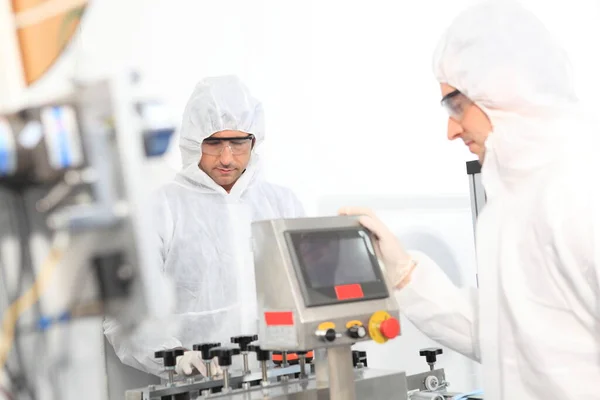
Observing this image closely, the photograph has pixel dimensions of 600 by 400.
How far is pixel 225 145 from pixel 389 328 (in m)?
1.10

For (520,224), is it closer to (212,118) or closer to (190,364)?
(190,364)

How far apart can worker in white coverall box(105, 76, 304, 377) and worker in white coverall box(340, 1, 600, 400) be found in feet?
2.43

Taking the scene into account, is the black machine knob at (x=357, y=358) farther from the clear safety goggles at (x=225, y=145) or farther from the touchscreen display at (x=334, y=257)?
the clear safety goggles at (x=225, y=145)

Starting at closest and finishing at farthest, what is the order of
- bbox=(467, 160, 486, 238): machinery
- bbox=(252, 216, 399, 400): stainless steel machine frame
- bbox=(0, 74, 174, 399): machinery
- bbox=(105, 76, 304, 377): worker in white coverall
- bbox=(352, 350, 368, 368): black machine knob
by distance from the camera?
bbox=(0, 74, 174, 399): machinery → bbox=(252, 216, 399, 400): stainless steel machine frame → bbox=(352, 350, 368, 368): black machine knob → bbox=(105, 76, 304, 377): worker in white coverall → bbox=(467, 160, 486, 238): machinery

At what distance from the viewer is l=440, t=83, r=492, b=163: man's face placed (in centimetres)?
132

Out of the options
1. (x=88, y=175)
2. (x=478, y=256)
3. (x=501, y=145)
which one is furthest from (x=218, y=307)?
(x=88, y=175)

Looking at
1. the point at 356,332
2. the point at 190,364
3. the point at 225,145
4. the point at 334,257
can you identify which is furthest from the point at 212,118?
the point at 356,332

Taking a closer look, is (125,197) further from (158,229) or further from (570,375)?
(158,229)

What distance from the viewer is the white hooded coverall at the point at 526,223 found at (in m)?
1.15

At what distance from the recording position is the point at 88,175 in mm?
878

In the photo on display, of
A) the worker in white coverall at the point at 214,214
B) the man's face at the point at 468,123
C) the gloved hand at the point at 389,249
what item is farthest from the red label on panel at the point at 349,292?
the worker in white coverall at the point at 214,214

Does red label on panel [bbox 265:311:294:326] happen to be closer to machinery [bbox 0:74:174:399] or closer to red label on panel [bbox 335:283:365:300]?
red label on panel [bbox 335:283:365:300]

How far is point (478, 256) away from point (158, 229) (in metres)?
0.96

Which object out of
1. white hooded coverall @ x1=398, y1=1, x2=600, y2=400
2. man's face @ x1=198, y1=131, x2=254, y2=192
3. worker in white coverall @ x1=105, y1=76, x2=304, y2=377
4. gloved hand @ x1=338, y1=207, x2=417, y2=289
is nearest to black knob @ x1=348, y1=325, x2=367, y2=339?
gloved hand @ x1=338, y1=207, x2=417, y2=289
